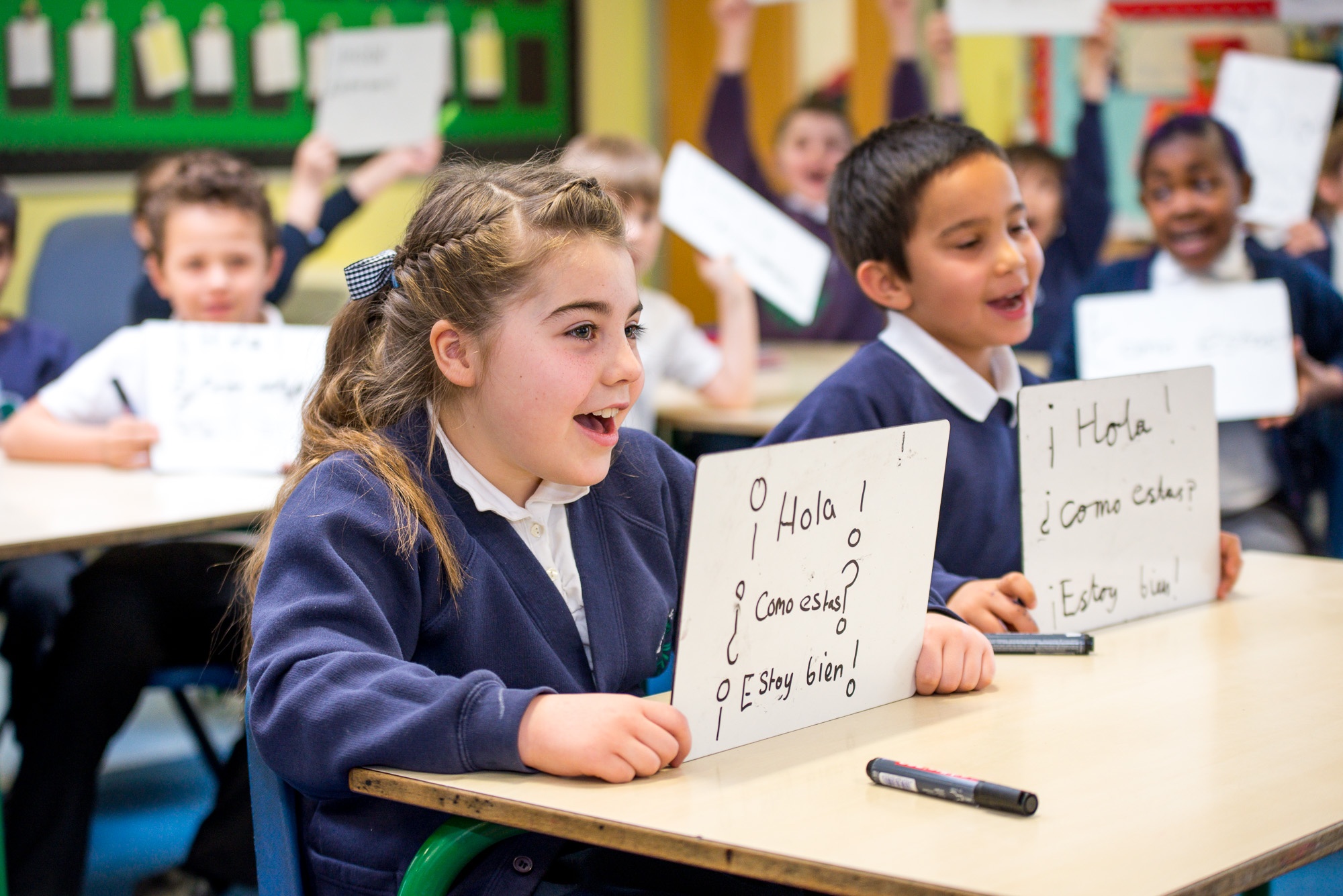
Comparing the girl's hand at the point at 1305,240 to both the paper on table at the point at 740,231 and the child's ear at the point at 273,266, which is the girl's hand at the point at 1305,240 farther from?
the child's ear at the point at 273,266

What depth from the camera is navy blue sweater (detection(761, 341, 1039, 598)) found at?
160cm

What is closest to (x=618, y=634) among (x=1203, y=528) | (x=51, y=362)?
(x=1203, y=528)

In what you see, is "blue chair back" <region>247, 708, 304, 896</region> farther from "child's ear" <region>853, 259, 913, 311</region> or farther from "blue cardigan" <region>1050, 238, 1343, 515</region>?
"blue cardigan" <region>1050, 238, 1343, 515</region>

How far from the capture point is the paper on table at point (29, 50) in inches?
136

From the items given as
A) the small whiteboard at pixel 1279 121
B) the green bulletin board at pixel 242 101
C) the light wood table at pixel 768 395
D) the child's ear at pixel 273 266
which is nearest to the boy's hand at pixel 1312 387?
the light wood table at pixel 768 395

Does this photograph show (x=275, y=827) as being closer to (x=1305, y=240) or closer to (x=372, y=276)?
(x=372, y=276)

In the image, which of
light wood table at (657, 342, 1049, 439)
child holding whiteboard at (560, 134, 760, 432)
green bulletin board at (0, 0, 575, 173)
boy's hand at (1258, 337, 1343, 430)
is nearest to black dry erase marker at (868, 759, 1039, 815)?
light wood table at (657, 342, 1049, 439)

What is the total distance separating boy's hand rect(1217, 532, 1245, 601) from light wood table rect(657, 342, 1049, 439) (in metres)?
0.90

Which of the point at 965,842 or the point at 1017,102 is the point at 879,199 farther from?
the point at 1017,102

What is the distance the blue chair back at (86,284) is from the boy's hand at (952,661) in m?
2.51

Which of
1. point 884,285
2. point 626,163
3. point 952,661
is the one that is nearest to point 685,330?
point 626,163

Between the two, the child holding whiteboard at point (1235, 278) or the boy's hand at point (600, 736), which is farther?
the child holding whiteboard at point (1235, 278)

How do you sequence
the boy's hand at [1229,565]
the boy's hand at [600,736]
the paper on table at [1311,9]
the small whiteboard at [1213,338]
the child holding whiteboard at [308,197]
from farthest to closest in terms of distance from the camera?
the paper on table at [1311,9]
the child holding whiteboard at [308,197]
the small whiteboard at [1213,338]
the boy's hand at [1229,565]
the boy's hand at [600,736]

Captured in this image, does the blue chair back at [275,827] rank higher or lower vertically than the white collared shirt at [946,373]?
lower
